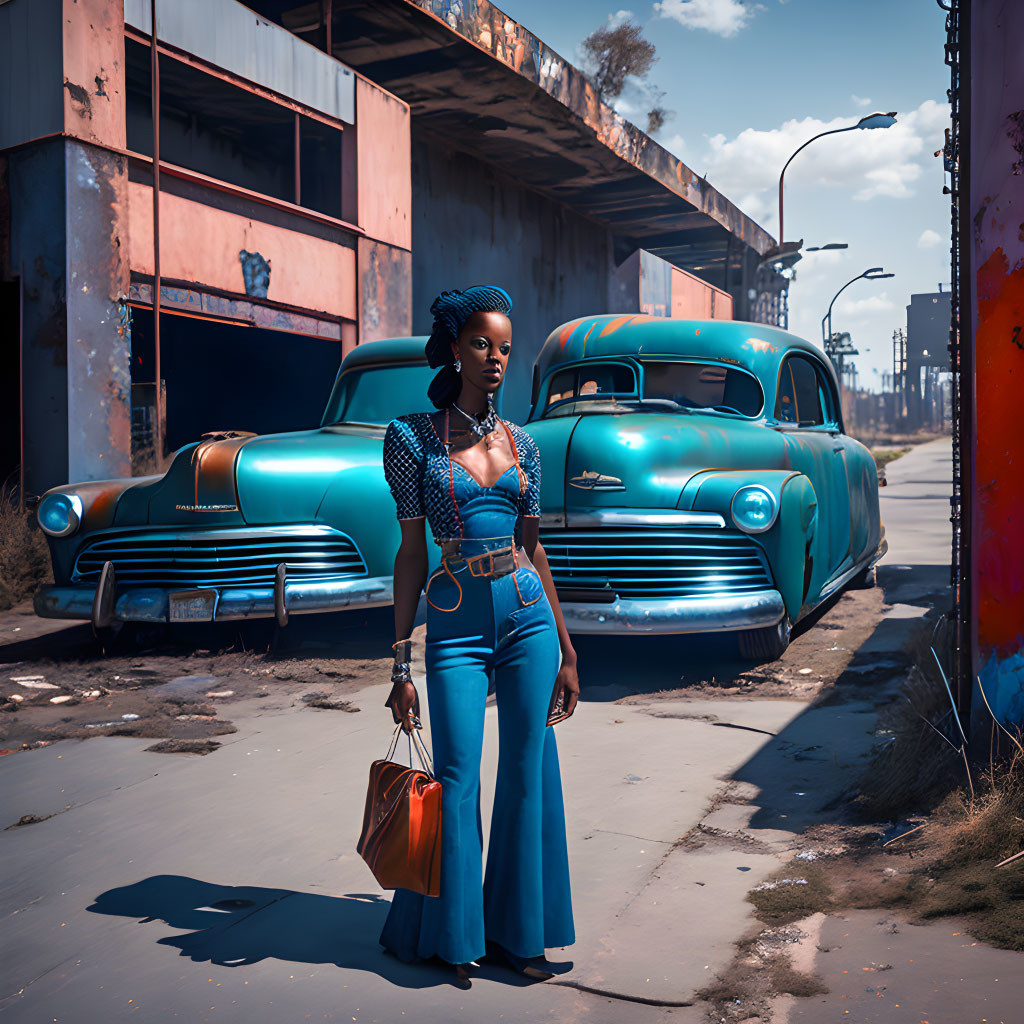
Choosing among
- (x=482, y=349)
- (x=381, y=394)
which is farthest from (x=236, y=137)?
(x=482, y=349)

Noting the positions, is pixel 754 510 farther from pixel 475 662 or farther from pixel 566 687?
pixel 475 662

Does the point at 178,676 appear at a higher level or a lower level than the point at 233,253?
lower

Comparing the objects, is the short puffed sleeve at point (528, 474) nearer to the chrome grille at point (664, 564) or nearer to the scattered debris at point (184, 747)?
the scattered debris at point (184, 747)

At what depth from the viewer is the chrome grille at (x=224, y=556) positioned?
563 centimetres

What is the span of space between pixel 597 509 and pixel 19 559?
523cm

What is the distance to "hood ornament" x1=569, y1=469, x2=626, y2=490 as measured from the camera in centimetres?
528

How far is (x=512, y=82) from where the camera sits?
1363cm

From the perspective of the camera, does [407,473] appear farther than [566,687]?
No

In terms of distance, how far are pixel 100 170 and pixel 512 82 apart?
6.25 metres

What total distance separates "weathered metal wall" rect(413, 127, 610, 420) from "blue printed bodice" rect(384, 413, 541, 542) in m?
12.3

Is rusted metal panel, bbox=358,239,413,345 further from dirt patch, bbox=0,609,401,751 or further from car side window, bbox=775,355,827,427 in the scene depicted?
car side window, bbox=775,355,827,427

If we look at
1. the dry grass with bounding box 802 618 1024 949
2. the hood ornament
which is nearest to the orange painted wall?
the hood ornament

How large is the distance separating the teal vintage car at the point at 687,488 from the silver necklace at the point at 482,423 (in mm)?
2693

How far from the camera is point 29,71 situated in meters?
9.23
